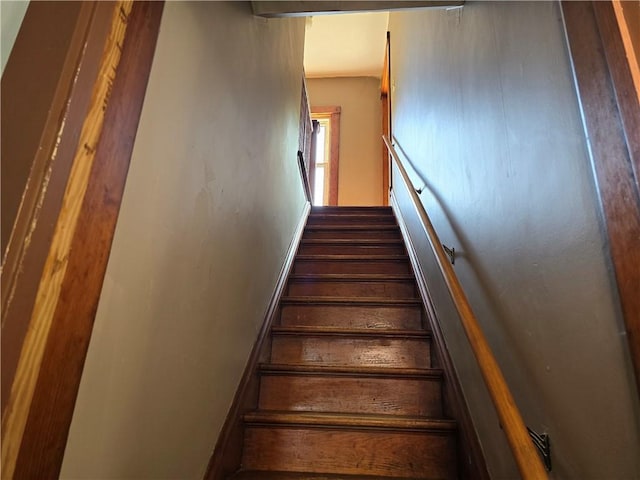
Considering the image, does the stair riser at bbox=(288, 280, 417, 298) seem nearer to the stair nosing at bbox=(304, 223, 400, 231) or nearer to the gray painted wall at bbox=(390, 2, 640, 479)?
the gray painted wall at bbox=(390, 2, 640, 479)

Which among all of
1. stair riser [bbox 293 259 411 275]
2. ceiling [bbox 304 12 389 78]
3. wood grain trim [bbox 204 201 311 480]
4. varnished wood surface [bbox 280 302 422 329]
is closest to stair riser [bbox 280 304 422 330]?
varnished wood surface [bbox 280 302 422 329]

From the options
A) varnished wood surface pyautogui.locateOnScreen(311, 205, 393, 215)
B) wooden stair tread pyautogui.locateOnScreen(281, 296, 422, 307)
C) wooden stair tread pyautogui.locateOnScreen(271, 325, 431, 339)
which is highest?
varnished wood surface pyautogui.locateOnScreen(311, 205, 393, 215)

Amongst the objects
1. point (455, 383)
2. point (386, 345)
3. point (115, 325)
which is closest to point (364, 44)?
point (386, 345)

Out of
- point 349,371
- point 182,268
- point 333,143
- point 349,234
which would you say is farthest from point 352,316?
point 333,143

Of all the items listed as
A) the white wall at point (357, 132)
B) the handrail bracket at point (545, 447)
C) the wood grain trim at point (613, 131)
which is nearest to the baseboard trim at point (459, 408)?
the handrail bracket at point (545, 447)

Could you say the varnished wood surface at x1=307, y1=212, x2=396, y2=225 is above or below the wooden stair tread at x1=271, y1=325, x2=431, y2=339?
above

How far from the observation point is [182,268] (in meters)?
1.05

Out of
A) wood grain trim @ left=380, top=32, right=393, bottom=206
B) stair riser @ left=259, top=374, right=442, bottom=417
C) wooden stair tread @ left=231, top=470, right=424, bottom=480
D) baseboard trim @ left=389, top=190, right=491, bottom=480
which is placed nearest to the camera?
baseboard trim @ left=389, top=190, right=491, bottom=480

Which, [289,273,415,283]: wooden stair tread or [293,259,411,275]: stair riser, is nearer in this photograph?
[289,273,415,283]: wooden stair tread

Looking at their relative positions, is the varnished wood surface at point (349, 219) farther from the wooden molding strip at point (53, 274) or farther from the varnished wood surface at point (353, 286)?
the wooden molding strip at point (53, 274)

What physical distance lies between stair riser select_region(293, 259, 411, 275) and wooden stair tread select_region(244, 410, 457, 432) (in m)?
1.30

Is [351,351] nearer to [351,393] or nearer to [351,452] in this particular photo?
[351,393]

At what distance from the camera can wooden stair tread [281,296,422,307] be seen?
7.43ft

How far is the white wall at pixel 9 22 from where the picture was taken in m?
0.66
